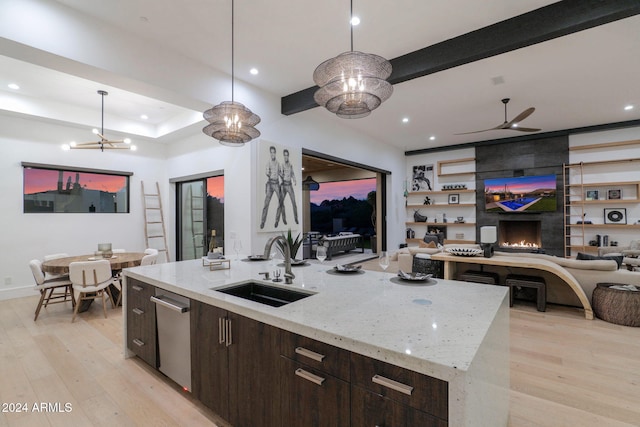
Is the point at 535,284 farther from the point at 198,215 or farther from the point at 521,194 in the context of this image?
the point at 198,215

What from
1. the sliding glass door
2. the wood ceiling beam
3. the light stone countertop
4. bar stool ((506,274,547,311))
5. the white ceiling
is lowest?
bar stool ((506,274,547,311))

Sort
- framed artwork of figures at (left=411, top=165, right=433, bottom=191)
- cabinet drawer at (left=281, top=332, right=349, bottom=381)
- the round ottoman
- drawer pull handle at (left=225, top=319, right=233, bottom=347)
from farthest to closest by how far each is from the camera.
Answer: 1. framed artwork of figures at (left=411, top=165, right=433, bottom=191)
2. the round ottoman
3. drawer pull handle at (left=225, top=319, right=233, bottom=347)
4. cabinet drawer at (left=281, top=332, right=349, bottom=381)

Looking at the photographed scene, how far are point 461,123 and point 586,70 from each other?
8.29ft

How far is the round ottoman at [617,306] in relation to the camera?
11.2 ft

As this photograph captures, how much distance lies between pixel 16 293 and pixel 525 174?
1112 cm

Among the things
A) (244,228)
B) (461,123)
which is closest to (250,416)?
(244,228)

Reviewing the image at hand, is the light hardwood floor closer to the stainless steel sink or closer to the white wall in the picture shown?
the stainless steel sink

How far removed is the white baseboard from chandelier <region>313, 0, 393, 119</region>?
563cm

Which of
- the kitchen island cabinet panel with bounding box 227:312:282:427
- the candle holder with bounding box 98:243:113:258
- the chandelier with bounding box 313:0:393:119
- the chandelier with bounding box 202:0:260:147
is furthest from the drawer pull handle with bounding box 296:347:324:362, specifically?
the candle holder with bounding box 98:243:113:258

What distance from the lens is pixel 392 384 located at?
3.31 feet

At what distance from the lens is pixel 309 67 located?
13.1 feet

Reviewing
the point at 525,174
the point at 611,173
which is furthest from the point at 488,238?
the point at 611,173

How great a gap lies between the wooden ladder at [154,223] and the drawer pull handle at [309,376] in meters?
6.01

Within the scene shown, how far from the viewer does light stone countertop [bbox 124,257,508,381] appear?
1.02 metres
